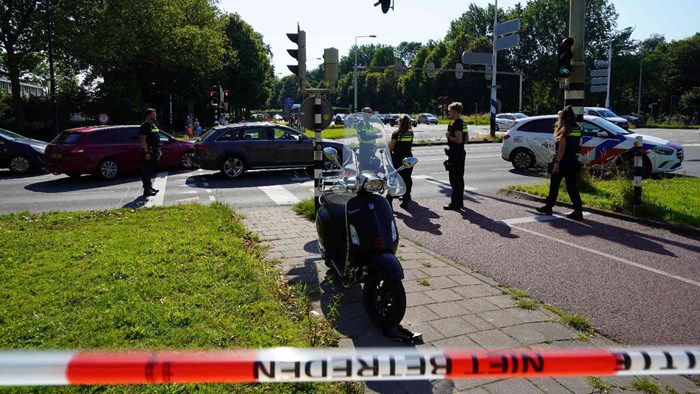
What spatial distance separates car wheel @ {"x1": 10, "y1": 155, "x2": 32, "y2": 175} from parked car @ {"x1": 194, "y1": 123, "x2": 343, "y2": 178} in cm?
637

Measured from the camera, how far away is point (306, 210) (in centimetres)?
958

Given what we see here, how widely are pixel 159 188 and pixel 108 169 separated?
2.76 metres

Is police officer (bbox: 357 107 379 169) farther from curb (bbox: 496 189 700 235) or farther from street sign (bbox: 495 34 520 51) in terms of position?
street sign (bbox: 495 34 520 51)

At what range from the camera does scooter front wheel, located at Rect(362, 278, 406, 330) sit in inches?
161

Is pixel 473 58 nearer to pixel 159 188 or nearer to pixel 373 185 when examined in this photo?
pixel 159 188

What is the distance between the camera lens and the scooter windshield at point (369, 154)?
5.25 metres

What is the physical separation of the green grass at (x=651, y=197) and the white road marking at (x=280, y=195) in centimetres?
494

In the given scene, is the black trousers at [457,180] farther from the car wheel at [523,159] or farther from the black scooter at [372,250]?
the car wheel at [523,159]

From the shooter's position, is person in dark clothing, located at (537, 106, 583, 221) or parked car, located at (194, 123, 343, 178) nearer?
person in dark clothing, located at (537, 106, 583, 221)

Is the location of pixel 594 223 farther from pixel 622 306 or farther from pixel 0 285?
pixel 0 285

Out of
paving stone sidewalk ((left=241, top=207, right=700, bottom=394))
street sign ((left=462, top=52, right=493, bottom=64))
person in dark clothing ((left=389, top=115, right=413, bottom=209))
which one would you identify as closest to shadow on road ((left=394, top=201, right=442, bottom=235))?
person in dark clothing ((left=389, top=115, right=413, bottom=209))

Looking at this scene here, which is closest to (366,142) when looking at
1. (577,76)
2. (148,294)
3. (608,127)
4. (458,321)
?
(458,321)

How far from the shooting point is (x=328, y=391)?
3201 millimetres

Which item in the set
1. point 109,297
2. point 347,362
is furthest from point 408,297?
point 347,362
